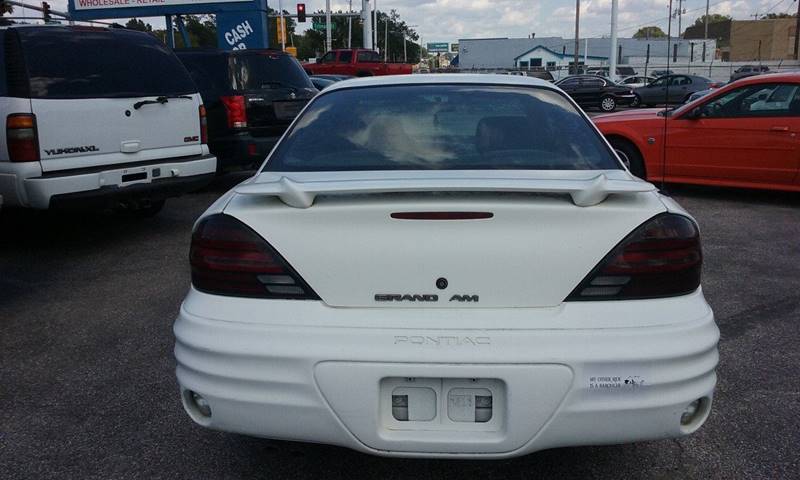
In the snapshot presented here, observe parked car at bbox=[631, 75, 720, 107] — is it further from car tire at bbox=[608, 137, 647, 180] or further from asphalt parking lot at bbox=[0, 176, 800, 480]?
asphalt parking lot at bbox=[0, 176, 800, 480]

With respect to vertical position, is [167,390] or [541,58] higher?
[541,58]

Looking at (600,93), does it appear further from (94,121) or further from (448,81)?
(448,81)

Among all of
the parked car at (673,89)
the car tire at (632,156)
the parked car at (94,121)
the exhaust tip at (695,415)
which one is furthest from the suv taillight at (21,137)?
the parked car at (673,89)

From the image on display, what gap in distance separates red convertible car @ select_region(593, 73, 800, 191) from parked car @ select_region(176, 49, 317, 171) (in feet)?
13.1

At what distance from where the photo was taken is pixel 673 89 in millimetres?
28234

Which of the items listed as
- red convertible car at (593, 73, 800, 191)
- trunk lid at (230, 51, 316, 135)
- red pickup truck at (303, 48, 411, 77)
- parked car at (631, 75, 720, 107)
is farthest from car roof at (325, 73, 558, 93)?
red pickup truck at (303, 48, 411, 77)

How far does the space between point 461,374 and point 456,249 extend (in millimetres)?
386

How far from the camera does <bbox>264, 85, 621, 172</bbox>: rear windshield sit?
2.89 metres

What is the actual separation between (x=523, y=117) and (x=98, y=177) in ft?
13.0

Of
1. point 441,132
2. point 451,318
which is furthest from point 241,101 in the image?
A: point 451,318

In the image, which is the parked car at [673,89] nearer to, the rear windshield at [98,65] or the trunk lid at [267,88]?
the trunk lid at [267,88]

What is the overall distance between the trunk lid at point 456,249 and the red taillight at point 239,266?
0.25ft

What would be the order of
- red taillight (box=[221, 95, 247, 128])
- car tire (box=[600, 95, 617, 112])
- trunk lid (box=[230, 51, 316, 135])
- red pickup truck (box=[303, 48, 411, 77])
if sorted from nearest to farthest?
1. red taillight (box=[221, 95, 247, 128])
2. trunk lid (box=[230, 51, 316, 135])
3. car tire (box=[600, 95, 617, 112])
4. red pickup truck (box=[303, 48, 411, 77])

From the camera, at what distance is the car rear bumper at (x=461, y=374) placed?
222 centimetres
